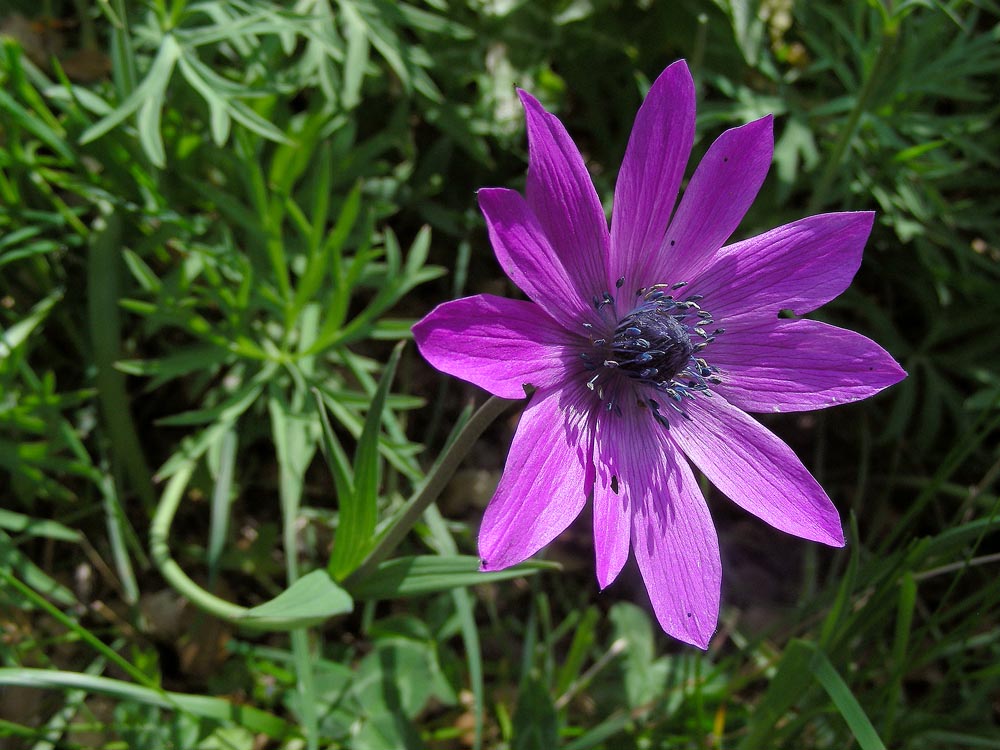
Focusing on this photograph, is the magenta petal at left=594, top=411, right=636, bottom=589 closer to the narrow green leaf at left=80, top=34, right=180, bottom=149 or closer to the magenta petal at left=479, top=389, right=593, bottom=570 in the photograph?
the magenta petal at left=479, top=389, right=593, bottom=570

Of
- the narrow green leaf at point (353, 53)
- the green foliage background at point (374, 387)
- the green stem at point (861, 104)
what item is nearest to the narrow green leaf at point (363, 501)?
the green foliage background at point (374, 387)

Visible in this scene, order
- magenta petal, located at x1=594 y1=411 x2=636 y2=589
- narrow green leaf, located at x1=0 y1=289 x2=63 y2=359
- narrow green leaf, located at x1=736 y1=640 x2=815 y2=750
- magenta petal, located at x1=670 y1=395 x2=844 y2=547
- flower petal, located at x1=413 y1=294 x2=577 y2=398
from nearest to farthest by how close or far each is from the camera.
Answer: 1. flower petal, located at x1=413 y1=294 x2=577 y2=398
2. magenta petal, located at x1=594 y1=411 x2=636 y2=589
3. magenta petal, located at x1=670 y1=395 x2=844 y2=547
4. narrow green leaf, located at x1=736 y1=640 x2=815 y2=750
5. narrow green leaf, located at x1=0 y1=289 x2=63 y2=359

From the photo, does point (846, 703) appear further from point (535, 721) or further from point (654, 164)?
point (654, 164)

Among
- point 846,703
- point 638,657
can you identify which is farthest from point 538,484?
point 638,657

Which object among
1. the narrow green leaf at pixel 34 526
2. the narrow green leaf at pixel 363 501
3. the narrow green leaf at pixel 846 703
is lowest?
the narrow green leaf at pixel 846 703

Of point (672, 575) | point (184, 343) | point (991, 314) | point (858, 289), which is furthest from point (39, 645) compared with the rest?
point (991, 314)

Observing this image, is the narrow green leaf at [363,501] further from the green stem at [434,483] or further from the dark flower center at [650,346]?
the dark flower center at [650,346]

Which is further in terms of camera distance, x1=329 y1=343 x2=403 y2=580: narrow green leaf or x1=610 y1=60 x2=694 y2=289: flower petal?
x1=329 y1=343 x2=403 y2=580: narrow green leaf

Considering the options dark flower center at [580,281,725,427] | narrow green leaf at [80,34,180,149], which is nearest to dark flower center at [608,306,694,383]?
dark flower center at [580,281,725,427]
